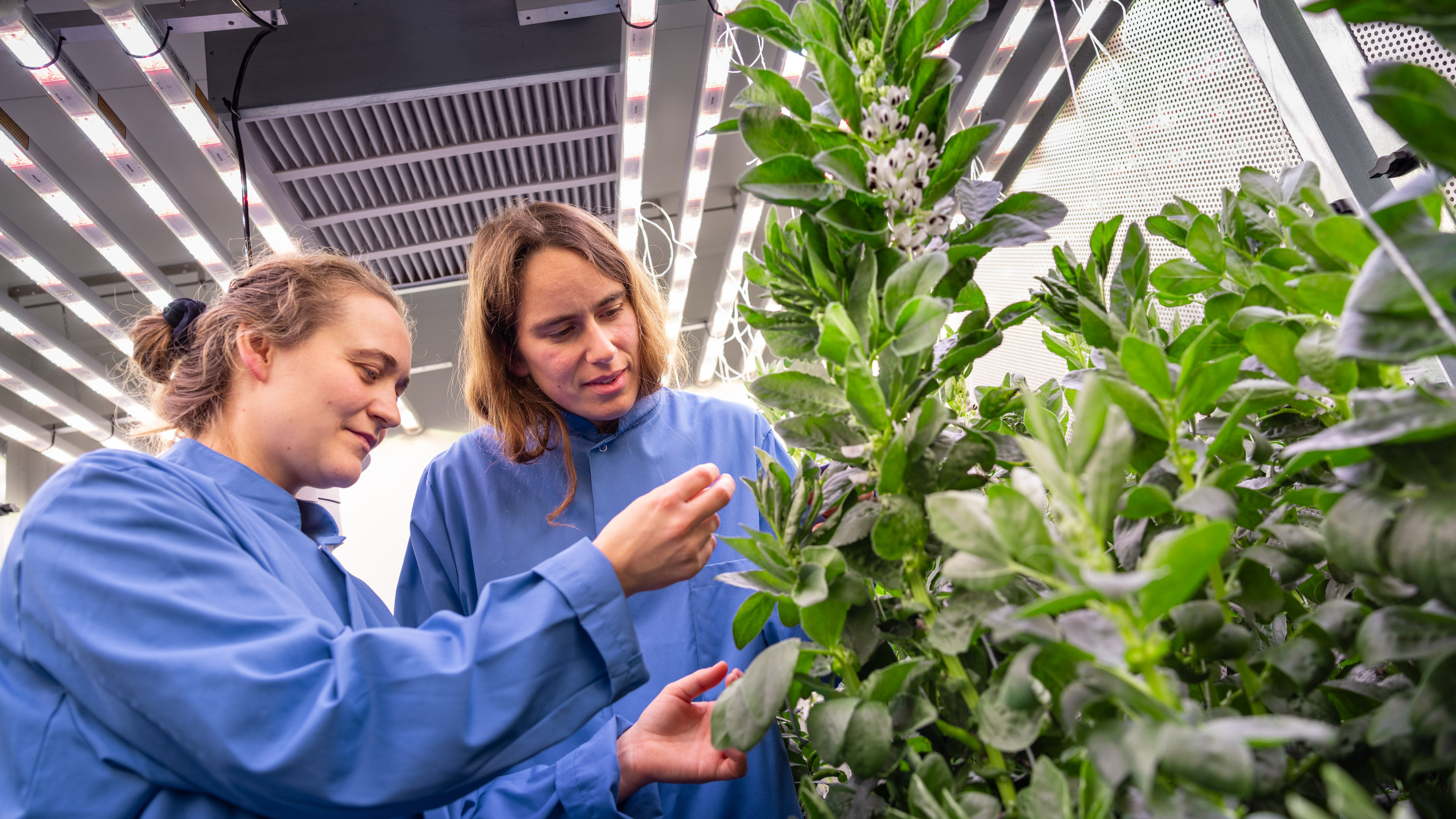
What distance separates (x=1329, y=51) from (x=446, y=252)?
2.61 metres

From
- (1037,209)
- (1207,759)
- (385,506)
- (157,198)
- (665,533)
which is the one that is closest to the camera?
(1207,759)

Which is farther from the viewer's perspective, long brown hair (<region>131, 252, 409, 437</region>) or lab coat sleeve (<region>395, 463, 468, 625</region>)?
lab coat sleeve (<region>395, 463, 468, 625</region>)

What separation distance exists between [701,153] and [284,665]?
6.43 feet

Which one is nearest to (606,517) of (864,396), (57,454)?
(864,396)

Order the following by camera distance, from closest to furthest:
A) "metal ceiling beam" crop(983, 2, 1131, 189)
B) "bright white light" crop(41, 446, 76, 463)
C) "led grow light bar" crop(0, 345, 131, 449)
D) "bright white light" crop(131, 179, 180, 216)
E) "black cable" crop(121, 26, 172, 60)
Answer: "metal ceiling beam" crop(983, 2, 1131, 189)
"black cable" crop(121, 26, 172, 60)
"bright white light" crop(131, 179, 180, 216)
"led grow light bar" crop(0, 345, 131, 449)
"bright white light" crop(41, 446, 76, 463)

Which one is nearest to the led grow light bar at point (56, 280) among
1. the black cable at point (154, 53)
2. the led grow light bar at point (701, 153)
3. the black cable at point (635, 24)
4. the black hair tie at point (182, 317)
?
the black cable at point (154, 53)

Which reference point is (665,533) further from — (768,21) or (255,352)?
(255,352)

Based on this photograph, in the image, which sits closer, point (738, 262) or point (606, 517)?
point (606, 517)

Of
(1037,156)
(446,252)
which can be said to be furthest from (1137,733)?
(446,252)

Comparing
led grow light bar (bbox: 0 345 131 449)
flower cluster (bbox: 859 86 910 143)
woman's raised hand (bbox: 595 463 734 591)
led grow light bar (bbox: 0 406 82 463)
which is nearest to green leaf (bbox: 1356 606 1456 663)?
flower cluster (bbox: 859 86 910 143)

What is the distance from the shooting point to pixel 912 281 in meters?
0.55

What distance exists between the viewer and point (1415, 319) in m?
0.36

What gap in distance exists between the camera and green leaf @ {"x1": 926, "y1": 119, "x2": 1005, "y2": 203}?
0.63 metres

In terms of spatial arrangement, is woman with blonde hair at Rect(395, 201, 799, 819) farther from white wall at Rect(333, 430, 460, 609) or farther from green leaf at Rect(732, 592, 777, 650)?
white wall at Rect(333, 430, 460, 609)
